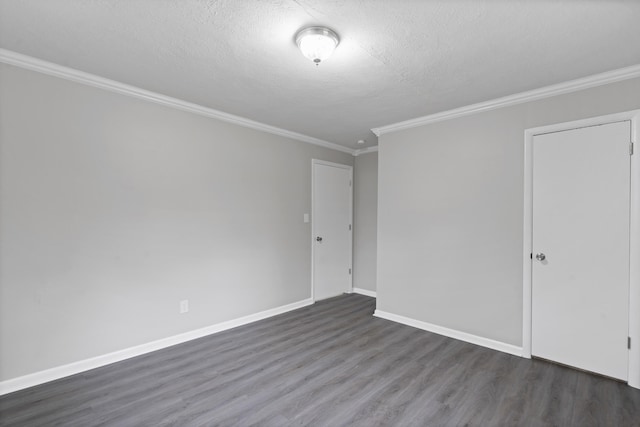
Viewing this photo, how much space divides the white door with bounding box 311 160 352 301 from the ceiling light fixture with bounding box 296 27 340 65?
260 centimetres

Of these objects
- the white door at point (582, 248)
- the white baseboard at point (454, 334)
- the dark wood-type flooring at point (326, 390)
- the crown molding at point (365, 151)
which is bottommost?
the dark wood-type flooring at point (326, 390)

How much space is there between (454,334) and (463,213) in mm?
1320

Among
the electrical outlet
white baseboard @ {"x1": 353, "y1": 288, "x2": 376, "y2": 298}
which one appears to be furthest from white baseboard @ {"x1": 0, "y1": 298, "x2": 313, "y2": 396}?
white baseboard @ {"x1": 353, "y1": 288, "x2": 376, "y2": 298}

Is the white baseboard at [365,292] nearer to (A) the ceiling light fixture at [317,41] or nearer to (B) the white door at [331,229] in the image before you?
(B) the white door at [331,229]

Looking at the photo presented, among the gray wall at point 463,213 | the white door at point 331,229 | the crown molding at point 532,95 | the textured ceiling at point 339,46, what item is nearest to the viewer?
the textured ceiling at point 339,46

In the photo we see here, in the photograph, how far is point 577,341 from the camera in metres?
2.60

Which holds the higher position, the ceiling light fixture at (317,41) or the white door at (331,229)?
the ceiling light fixture at (317,41)

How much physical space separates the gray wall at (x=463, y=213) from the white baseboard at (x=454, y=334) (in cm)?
5

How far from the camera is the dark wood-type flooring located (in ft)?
6.53

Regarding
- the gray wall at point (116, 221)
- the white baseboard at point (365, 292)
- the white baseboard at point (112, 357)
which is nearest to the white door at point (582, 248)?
the white baseboard at point (365, 292)

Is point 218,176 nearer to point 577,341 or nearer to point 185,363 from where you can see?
point 185,363

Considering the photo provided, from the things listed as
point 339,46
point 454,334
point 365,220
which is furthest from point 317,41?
point 365,220

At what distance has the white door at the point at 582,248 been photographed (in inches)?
95.9

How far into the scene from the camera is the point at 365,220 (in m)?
5.09
